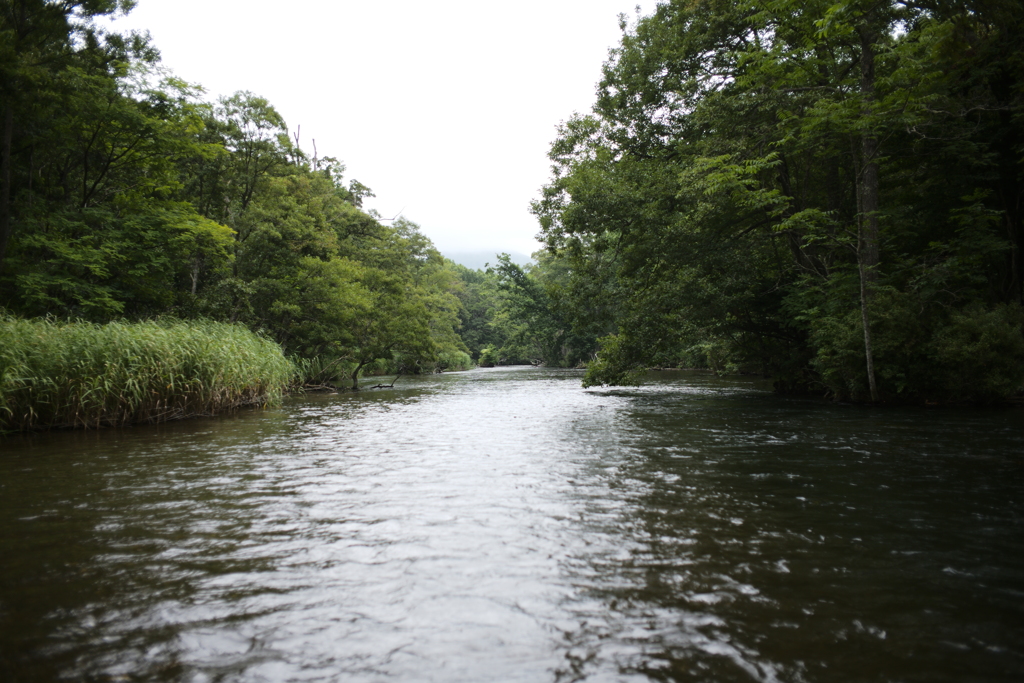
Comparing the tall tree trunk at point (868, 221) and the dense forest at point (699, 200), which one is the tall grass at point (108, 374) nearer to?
the dense forest at point (699, 200)

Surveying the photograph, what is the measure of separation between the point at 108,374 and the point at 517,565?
11.6 metres

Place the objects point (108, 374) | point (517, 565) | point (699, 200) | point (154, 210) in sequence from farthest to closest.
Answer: point (154, 210) < point (699, 200) < point (108, 374) < point (517, 565)

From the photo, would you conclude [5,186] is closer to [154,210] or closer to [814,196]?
[154,210]

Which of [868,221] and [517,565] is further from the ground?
[868,221]

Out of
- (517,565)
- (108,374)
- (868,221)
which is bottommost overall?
(517,565)

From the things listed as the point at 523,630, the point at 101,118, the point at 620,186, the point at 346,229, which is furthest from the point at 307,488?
the point at 346,229

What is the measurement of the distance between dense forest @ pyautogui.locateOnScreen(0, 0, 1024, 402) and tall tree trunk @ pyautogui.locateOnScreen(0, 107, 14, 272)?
8cm

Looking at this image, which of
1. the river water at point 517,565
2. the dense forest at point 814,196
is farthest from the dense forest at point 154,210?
the dense forest at point 814,196

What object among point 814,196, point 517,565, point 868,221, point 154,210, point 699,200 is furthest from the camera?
point 814,196

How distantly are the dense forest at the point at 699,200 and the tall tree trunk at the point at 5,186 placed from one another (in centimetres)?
8

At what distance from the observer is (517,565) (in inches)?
177

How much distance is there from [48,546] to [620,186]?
17512 millimetres

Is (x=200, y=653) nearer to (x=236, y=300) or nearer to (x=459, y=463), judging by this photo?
(x=459, y=463)

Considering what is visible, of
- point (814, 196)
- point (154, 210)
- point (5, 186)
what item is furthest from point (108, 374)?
point (814, 196)
